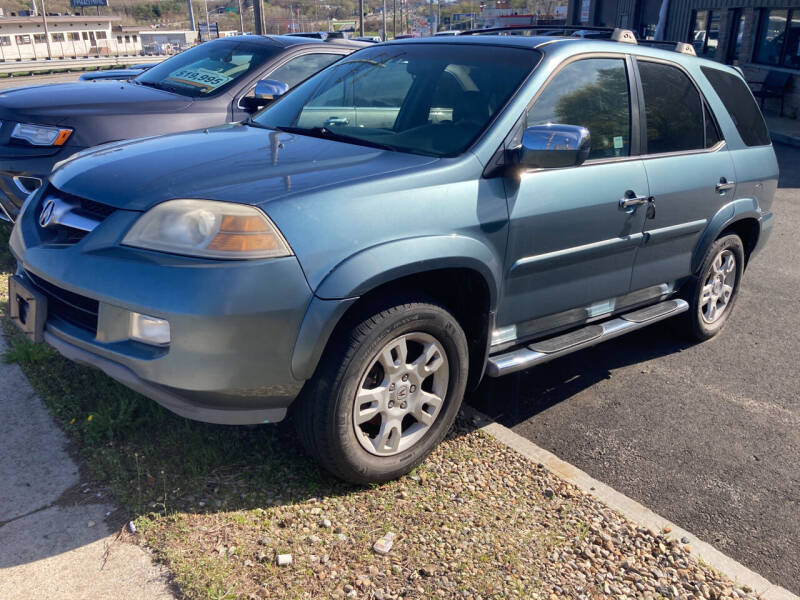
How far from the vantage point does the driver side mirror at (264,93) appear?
499 centimetres

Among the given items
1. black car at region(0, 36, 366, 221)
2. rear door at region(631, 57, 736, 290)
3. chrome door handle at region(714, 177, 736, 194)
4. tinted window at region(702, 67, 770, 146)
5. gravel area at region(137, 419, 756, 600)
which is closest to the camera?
gravel area at region(137, 419, 756, 600)

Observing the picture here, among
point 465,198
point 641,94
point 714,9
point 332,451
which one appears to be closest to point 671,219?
point 641,94

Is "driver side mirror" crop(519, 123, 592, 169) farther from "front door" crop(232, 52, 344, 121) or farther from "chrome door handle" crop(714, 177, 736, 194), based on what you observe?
"front door" crop(232, 52, 344, 121)

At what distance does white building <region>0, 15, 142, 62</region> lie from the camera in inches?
3137

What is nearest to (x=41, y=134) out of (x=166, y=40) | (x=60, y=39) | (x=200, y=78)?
(x=200, y=78)

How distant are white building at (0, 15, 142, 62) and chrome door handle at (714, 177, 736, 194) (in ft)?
279

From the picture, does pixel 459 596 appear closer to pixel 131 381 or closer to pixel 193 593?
pixel 193 593

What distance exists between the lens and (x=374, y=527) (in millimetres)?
2861

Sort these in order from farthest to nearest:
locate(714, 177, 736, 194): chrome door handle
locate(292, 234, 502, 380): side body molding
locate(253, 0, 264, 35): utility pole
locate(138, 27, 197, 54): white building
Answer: locate(138, 27, 197, 54): white building
locate(253, 0, 264, 35): utility pole
locate(714, 177, 736, 194): chrome door handle
locate(292, 234, 502, 380): side body molding

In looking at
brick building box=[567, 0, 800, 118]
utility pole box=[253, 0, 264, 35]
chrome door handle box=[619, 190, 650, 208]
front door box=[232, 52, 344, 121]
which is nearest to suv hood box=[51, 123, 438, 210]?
chrome door handle box=[619, 190, 650, 208]

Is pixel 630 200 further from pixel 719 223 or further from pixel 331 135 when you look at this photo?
pixel 331 135

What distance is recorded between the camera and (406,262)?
9.42 feet

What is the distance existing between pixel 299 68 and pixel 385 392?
4217 mm

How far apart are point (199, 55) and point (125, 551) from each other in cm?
533
